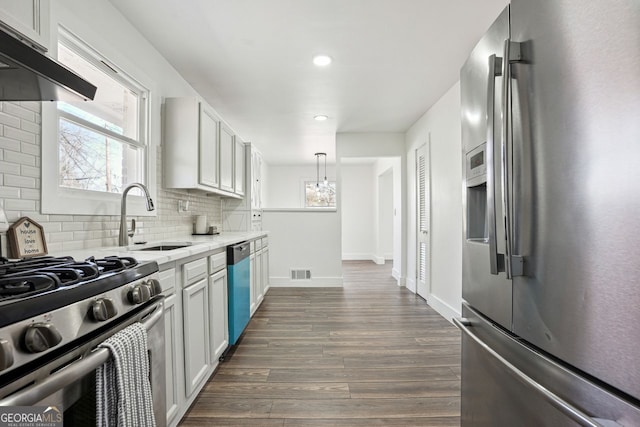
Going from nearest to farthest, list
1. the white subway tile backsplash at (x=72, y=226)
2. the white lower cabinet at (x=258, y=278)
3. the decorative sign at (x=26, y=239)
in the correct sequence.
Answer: the decorative sign at (x=26, y=239) → the white subway tile backsplash at (x=72, y=226) → the white lower cabinet at (x=258, y=278)

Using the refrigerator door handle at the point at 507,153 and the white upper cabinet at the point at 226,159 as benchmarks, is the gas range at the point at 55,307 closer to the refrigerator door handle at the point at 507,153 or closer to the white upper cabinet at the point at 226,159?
the refrigerator door handle at the point at 507,153

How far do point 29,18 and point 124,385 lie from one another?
1.30 metres

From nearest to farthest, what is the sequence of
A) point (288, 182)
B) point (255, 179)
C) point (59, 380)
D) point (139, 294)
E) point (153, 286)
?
point (59, 380)
point (139, 294)
point (153, 286)
point (255, 179)
point (288, 182)

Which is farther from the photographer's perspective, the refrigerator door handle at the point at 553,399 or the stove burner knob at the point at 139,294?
the stove burner knob at the point at 139,294

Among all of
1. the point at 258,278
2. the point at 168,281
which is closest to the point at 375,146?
the point at 258,278

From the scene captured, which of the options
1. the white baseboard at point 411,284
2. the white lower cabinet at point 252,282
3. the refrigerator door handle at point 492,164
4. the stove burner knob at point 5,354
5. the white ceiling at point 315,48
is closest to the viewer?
the stove burner knob at point 5,354

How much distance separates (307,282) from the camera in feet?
16.5

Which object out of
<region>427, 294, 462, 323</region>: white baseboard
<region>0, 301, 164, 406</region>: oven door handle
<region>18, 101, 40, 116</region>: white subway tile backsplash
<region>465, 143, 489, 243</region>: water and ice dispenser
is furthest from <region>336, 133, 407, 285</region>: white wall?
<region>0, 301, 164, 406</region>: oven door handle

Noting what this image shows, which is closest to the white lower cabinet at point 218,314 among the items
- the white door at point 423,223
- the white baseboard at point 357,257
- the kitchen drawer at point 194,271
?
the kitchen drawer at point 194,271

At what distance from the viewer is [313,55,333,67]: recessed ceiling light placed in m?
2.64

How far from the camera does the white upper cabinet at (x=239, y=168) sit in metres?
3.90

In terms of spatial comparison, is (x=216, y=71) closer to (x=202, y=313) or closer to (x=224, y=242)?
(x=224, y=242)

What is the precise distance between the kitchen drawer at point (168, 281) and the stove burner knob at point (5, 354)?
2.66ft

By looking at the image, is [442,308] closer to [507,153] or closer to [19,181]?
[507,153]
